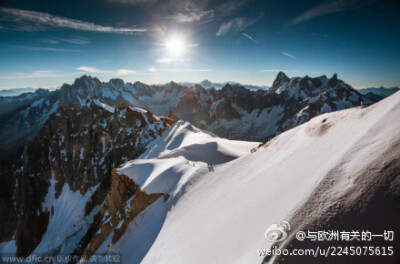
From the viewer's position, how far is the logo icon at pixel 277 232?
17.3 feet

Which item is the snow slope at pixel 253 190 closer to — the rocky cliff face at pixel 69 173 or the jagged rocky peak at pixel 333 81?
the rocky cliff face at pixel 69 173

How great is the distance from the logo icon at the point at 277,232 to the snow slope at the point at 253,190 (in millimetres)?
216

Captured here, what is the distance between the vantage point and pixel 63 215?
68.7 m

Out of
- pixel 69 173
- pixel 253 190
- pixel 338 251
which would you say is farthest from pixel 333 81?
pixel 69 173

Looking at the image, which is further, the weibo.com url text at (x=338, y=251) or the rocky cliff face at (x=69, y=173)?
the rocky cliff face at (x=69, y=173)

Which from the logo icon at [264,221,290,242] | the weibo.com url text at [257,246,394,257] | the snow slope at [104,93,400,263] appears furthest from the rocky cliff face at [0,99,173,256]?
the weibo.com url text at [257,246,394,257]

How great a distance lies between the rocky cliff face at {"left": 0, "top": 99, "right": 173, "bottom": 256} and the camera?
65.0 meters

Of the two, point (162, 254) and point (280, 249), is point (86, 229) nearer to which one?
point (162, 254)

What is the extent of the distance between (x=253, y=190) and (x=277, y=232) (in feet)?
13.9

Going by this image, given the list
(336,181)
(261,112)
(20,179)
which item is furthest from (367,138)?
(261,112)

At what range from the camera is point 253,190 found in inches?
381

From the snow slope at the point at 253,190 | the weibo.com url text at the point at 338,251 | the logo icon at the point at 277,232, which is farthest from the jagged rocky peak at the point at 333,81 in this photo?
the logo icon at the point at 277,232

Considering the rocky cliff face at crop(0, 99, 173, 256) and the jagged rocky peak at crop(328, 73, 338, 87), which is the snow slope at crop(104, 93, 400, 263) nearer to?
the rocky cliff face at crop(0, 99, 173, 256)

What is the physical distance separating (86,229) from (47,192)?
1414 inches
